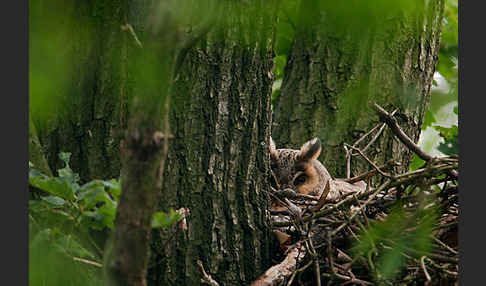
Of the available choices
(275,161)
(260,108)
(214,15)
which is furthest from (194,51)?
(275,161)

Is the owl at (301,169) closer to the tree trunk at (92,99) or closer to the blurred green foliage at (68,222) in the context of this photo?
the tree trunk at (92,99)

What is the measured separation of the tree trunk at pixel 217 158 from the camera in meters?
1.81

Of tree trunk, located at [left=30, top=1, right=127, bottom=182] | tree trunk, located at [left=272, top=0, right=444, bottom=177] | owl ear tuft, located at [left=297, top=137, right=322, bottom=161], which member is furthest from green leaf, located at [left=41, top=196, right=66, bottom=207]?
tree trunk, located at [left=272, top=0, right=444, bottom=177]

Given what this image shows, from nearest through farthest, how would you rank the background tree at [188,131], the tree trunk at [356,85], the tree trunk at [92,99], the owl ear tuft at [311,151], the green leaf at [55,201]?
the green leaf at [55,201] < the background tree at [188,131] < the tree trunk at [92,99] < the owl ear tuft at [311,151] < the tree trunk at [356,85]

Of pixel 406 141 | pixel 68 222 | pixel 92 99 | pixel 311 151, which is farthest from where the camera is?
pixel 311 151

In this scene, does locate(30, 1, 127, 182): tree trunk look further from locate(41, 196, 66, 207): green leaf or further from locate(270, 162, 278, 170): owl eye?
locate(270, 162, 278, 170): owl eye

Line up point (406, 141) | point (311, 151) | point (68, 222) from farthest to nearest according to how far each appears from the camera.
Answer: point (311, 151), point (406, 141), point (68, 222)

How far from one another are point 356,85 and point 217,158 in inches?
63.2

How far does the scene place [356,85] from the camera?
3.21 m

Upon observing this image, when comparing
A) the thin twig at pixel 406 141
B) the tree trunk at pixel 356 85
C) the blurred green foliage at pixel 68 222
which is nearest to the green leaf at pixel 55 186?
the blurred green foliage at pixel 68 222

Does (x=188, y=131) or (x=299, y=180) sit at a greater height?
(x=188, y=131)

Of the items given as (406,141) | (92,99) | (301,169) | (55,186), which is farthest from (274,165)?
(55,186)

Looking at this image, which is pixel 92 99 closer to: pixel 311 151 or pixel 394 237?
pixel 394 237

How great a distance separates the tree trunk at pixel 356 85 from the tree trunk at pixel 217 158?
1.29 metres
